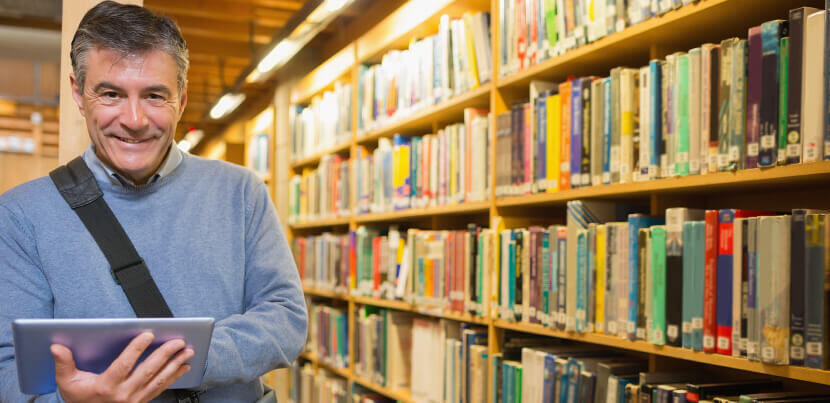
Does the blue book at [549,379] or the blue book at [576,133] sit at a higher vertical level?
the blue book at [576,133]

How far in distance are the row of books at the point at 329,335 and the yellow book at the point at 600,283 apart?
86.6 inches

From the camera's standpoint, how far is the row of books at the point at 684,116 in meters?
1.49

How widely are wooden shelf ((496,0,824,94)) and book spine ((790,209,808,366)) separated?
21.9 inches

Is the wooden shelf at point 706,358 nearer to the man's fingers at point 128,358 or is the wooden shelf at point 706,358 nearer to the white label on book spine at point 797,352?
the white label on book spine at point 797,352

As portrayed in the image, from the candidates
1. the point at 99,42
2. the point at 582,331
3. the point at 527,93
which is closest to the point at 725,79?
the point at 582,331

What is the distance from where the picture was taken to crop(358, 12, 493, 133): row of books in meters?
2.78

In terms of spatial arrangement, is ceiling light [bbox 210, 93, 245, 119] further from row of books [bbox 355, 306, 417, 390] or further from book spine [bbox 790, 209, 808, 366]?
book spine [bbox 790, 209, 808, 366]

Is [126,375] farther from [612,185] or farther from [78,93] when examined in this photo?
[612,185]

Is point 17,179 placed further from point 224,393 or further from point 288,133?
point 288,133

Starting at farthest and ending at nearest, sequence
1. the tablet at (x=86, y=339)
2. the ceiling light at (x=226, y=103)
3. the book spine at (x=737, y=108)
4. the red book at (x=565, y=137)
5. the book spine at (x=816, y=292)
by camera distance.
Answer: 1. the ceiling light at (x=226, y=103)
2. the red book at (x=565, y=137)
3. the book spine at (x=737, y=108)
4. the book spine at (x=816, y=292)
5. the tablet at (x=86, y=339)

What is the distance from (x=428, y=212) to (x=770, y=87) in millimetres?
1767

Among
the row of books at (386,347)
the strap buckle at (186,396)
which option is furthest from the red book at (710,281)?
the row of books at (386,347)

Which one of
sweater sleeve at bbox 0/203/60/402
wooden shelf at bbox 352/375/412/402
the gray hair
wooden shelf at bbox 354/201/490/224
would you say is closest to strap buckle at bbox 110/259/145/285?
sweater sleeve at bbox 0/203/60/402

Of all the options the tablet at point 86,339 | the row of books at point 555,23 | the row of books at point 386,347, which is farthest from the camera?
the row of books at point 386,347
